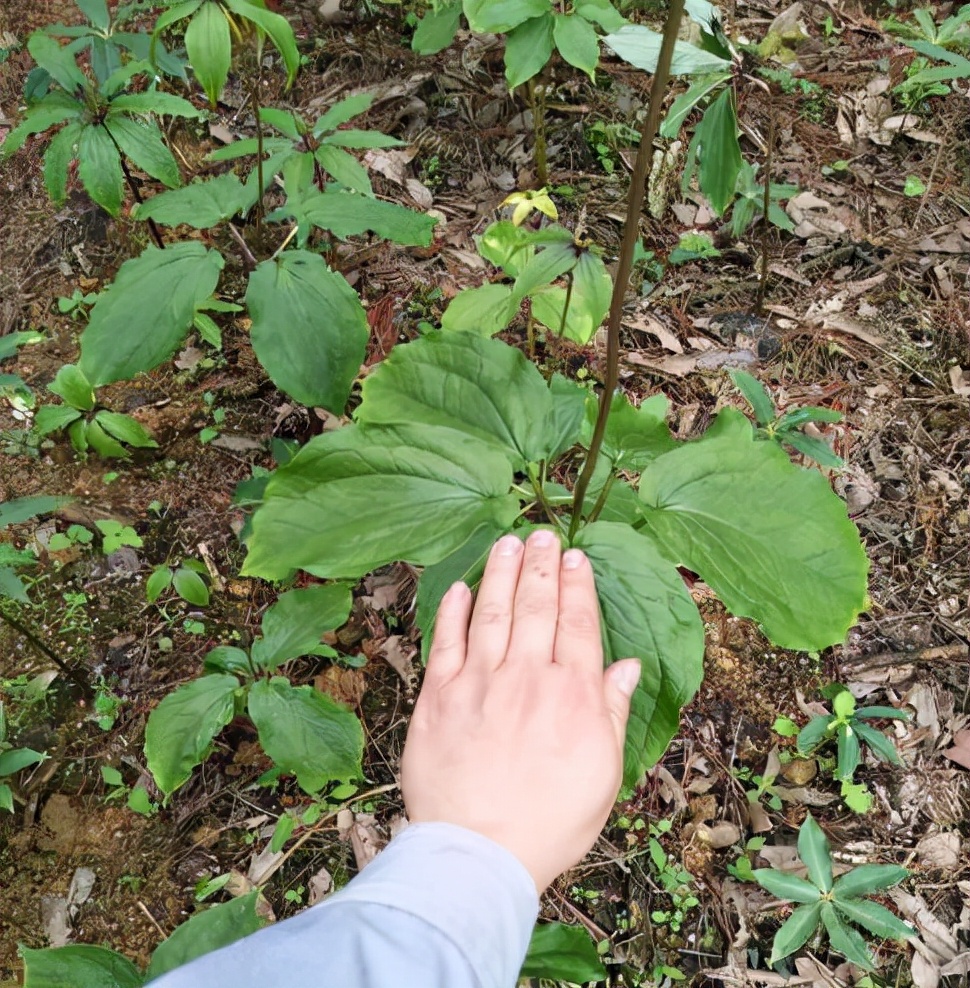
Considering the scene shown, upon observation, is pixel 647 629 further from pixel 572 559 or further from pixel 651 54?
pixel 651 54

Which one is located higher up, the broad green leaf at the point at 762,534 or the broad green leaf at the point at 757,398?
the broad green leaf at the point at 762,534

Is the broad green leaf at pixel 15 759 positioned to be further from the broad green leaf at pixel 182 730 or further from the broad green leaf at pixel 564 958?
the broad green leaf at pixel 564 958

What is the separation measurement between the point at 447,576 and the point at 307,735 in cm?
56

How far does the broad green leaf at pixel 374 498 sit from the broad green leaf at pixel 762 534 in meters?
0.27

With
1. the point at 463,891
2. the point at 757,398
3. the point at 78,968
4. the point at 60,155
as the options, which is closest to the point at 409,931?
the point at 463,891

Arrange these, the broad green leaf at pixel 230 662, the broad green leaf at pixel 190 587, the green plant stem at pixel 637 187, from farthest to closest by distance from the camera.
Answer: the broad green leaf at pixel 190 587 < the broad green leaf at pixel 230 662 < the green plant stem at pixel 637 187

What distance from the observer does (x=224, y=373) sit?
245 cm

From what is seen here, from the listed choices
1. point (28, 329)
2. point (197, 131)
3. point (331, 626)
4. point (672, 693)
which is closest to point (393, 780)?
point (331, 626)

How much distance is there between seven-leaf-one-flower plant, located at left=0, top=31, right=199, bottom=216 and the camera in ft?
6.18

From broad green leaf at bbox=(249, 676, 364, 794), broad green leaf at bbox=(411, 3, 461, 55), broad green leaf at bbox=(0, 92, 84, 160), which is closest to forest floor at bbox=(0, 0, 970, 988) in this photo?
broad green leaf at bbox=(249, 676, 364, 794)

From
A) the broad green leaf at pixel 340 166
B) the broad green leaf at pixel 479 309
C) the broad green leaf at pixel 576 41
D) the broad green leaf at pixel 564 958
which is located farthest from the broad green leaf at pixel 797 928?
the broad green leaf at pixel 576 41

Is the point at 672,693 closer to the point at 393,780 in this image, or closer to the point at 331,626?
the point at 331,626

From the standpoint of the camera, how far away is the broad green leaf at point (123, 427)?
7.24ft

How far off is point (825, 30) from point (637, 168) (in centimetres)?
287
